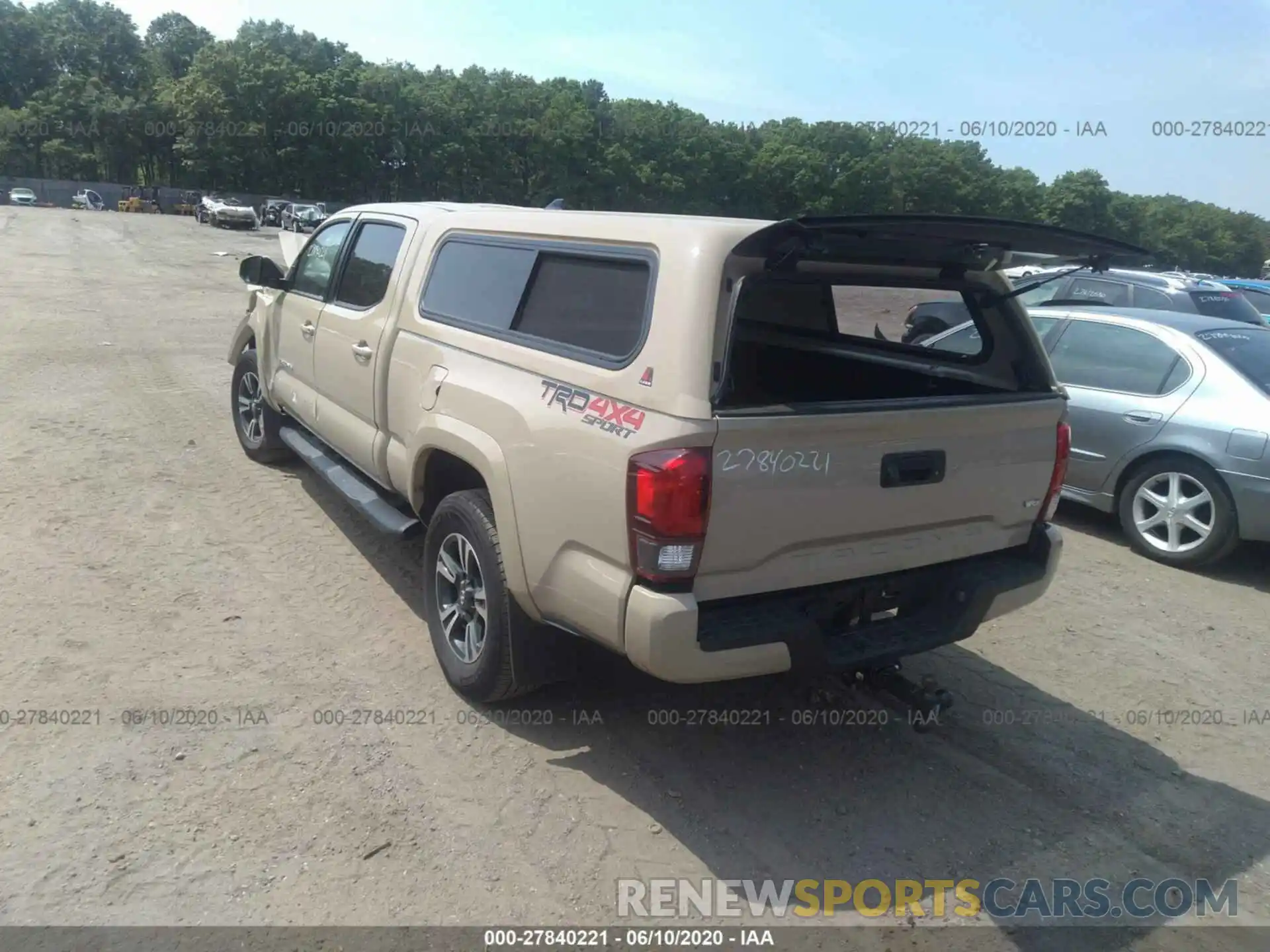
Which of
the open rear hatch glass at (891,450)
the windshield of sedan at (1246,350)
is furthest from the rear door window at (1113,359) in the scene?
the open rear hatch glass at (891,450)

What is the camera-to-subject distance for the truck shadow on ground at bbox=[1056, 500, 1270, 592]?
6113 millimetres

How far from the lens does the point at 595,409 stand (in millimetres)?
3227

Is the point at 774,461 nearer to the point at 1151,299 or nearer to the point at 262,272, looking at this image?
the point at 262,272

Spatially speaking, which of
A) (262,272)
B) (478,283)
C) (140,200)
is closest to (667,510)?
(478,283)

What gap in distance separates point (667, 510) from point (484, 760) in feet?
4.62

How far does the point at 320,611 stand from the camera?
4809mm

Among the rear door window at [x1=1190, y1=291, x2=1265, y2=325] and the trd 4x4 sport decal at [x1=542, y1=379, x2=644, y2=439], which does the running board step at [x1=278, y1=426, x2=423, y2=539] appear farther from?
the rear door window at [x1=1190, y1=291, x2=1265, y2=325]

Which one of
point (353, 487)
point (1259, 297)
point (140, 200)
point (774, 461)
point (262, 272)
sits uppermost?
point (1259, 297)

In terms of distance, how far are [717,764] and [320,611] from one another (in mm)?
2220

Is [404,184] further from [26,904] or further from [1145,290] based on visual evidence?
[26,904]

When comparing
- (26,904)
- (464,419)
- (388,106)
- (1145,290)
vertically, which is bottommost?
(26,904)

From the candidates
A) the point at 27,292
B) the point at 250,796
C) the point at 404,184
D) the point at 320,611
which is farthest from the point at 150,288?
the point at 404,184

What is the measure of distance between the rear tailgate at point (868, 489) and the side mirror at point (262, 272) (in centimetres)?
446

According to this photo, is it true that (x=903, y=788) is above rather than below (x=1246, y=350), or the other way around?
below
